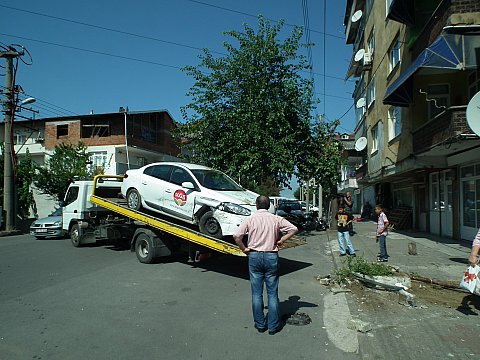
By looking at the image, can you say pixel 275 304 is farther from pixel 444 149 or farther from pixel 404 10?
pixel 404 10

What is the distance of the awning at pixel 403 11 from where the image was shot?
A: 14.6 meters

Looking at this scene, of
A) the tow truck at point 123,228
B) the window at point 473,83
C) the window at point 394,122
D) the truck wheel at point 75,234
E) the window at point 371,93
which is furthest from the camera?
the window at point 371,93

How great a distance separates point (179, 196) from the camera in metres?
9.39

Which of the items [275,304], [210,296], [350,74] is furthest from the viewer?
[350,74]

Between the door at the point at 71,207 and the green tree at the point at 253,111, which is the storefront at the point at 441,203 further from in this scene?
the door at the point at 71,207

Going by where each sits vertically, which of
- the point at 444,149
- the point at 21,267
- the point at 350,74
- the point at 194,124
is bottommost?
the point at 21,267

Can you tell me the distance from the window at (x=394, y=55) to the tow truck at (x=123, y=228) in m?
11.7

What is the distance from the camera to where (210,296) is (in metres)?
6.99

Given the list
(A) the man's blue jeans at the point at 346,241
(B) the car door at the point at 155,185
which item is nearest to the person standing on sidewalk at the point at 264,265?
(B) the car door at the point at 155,185

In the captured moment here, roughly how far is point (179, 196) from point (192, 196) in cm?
45

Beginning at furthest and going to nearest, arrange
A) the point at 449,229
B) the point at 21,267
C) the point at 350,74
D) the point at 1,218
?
the point at 350,74 → the point at 1,218 → the point at 449,229 → the point at 21,267

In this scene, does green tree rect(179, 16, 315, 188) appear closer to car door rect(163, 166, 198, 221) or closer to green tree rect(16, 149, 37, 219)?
car door rect(163, 166, 198, 221)

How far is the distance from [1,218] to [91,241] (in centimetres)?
1150

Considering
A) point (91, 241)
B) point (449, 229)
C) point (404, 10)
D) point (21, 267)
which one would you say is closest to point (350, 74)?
point (404, 10)
